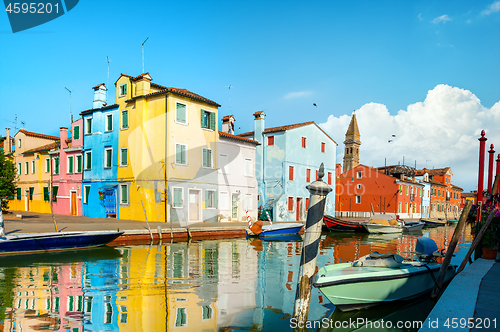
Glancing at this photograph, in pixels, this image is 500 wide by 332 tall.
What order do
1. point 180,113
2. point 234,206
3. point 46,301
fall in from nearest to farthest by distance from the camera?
point 46,301 < point 180,113 < point 234,206

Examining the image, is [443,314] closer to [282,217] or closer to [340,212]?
[282,217]

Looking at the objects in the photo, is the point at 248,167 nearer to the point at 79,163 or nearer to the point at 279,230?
the point at 279,230

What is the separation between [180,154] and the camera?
24.2 m

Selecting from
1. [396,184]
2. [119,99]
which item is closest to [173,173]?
[119,99]

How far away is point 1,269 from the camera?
1142 centimetres

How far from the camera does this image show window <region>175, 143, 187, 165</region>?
944 inches

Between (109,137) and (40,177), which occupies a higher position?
(109,137)

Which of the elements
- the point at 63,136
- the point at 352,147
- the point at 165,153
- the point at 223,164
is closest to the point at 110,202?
the point at 165,153

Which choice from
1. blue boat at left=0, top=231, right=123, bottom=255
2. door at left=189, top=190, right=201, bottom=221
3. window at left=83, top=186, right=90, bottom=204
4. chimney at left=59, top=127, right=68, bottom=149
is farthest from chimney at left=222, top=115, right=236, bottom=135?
blue boat at left=0, top=231, right=123, bottom=255

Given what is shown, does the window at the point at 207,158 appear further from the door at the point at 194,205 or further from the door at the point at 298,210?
the door at the point at 298,210

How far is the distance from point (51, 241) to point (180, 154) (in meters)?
10.9

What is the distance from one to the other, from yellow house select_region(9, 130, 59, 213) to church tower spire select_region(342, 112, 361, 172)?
56541 mm

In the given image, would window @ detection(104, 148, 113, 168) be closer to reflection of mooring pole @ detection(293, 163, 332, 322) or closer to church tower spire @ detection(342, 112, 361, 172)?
reflection of mooring pole @ detection(293, 163, 332, 322)

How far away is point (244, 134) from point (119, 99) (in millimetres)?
13142
